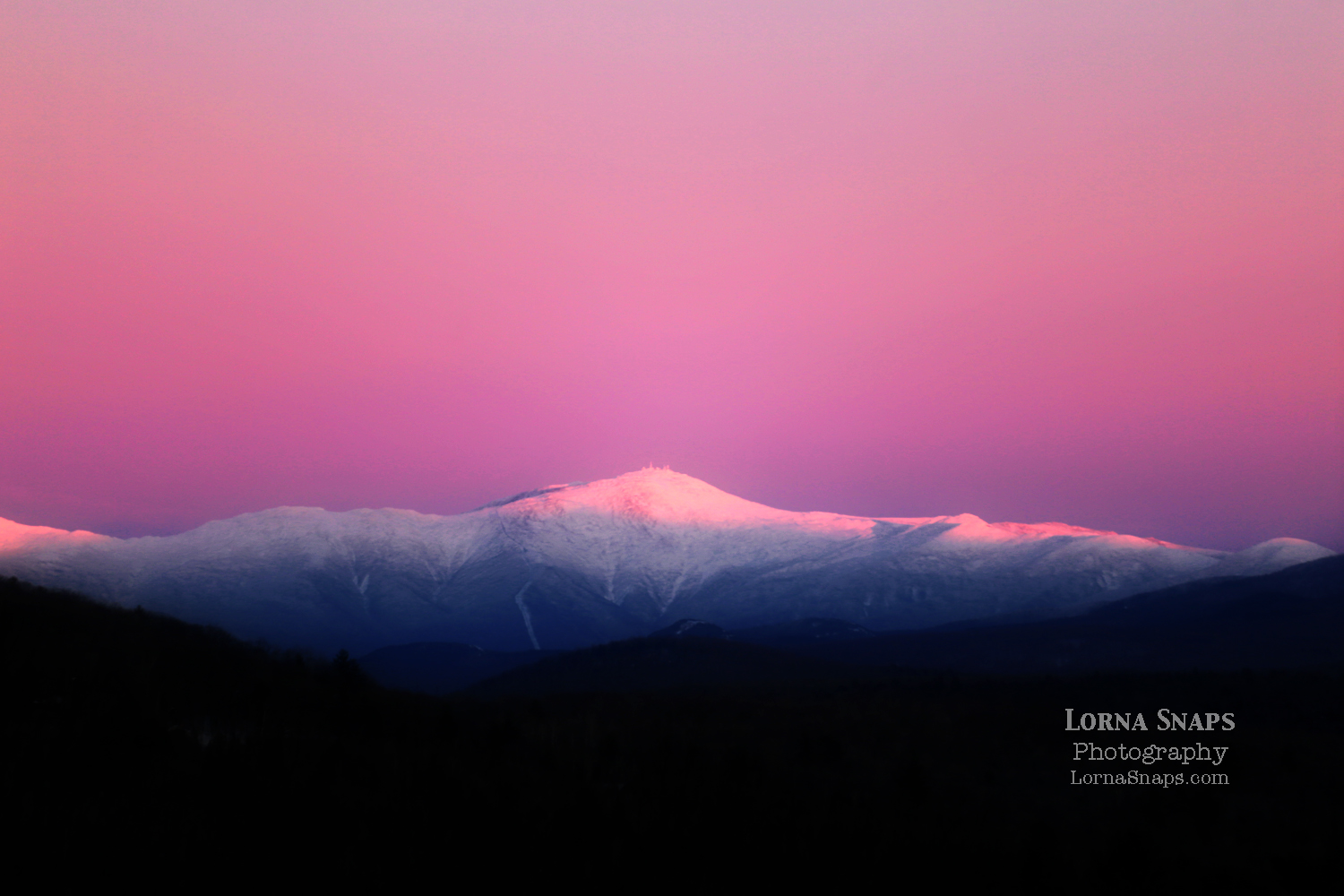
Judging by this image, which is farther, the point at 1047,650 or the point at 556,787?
the point at 1047,650

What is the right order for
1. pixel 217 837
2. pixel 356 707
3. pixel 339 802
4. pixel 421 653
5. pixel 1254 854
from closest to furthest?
1. pixel 217 837
2. pixel 339 802
3. pixel 1254 854
4. pixel 356 707
5. pixel 421 653

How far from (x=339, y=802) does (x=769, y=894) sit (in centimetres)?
822

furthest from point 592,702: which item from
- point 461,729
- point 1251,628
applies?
point 1251,628

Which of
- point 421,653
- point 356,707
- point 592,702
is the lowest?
point 421,653

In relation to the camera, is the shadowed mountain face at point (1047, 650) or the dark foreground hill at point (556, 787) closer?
the dark foreground hill at point (556, 787)

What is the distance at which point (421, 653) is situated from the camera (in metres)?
200

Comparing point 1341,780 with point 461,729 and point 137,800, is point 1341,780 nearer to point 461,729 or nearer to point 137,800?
point 461,729

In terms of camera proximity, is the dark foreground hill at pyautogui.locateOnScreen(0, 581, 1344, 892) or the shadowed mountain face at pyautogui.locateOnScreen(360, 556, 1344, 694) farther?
the shadowed mountain face at pyautogui.locateOnScreen(360, 556, 1344, 694)

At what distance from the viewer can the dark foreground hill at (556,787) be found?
1539 centimetres

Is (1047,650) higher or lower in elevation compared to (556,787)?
lower

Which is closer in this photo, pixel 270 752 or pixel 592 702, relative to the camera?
pixel 270 752

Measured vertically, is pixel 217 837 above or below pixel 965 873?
above

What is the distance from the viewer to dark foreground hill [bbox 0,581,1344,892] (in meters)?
15.4

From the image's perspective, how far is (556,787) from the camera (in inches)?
926
